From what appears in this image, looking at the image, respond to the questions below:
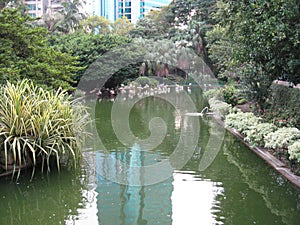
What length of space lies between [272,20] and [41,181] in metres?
4.09

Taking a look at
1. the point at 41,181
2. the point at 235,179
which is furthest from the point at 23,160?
the point at 235,179

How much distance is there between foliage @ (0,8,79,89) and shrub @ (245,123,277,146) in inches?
176

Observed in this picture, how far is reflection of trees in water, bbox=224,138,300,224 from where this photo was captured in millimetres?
4284

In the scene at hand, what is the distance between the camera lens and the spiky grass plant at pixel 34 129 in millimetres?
5254

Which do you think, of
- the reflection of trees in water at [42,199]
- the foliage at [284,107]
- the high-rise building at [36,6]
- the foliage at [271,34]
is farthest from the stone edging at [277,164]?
the high-rise building at [36,6]

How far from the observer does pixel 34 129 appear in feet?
17.3

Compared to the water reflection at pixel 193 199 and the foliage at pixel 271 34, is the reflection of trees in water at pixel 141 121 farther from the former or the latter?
the foliage at pixel 271 34

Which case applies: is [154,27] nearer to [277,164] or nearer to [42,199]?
[277,164]

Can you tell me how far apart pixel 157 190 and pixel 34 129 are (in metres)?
1.92

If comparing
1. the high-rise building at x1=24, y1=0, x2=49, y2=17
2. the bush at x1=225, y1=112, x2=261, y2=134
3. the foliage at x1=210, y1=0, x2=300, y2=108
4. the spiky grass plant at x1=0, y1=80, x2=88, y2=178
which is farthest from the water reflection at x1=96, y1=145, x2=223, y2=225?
the high-rise building at x1=24, y1=0, x2=49, y2=17

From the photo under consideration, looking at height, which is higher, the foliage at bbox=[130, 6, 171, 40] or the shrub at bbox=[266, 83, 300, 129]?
the foliage at bbox=[130, 6, 171, 40]

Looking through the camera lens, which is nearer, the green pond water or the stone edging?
the green pond water

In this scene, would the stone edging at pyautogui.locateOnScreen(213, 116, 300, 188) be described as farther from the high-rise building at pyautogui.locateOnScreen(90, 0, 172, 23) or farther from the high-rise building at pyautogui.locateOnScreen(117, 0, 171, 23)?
the high-rise building at pyautogui.locateOnScreen(117, 0, 171, 23)

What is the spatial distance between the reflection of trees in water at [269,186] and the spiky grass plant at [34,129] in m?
2.66
